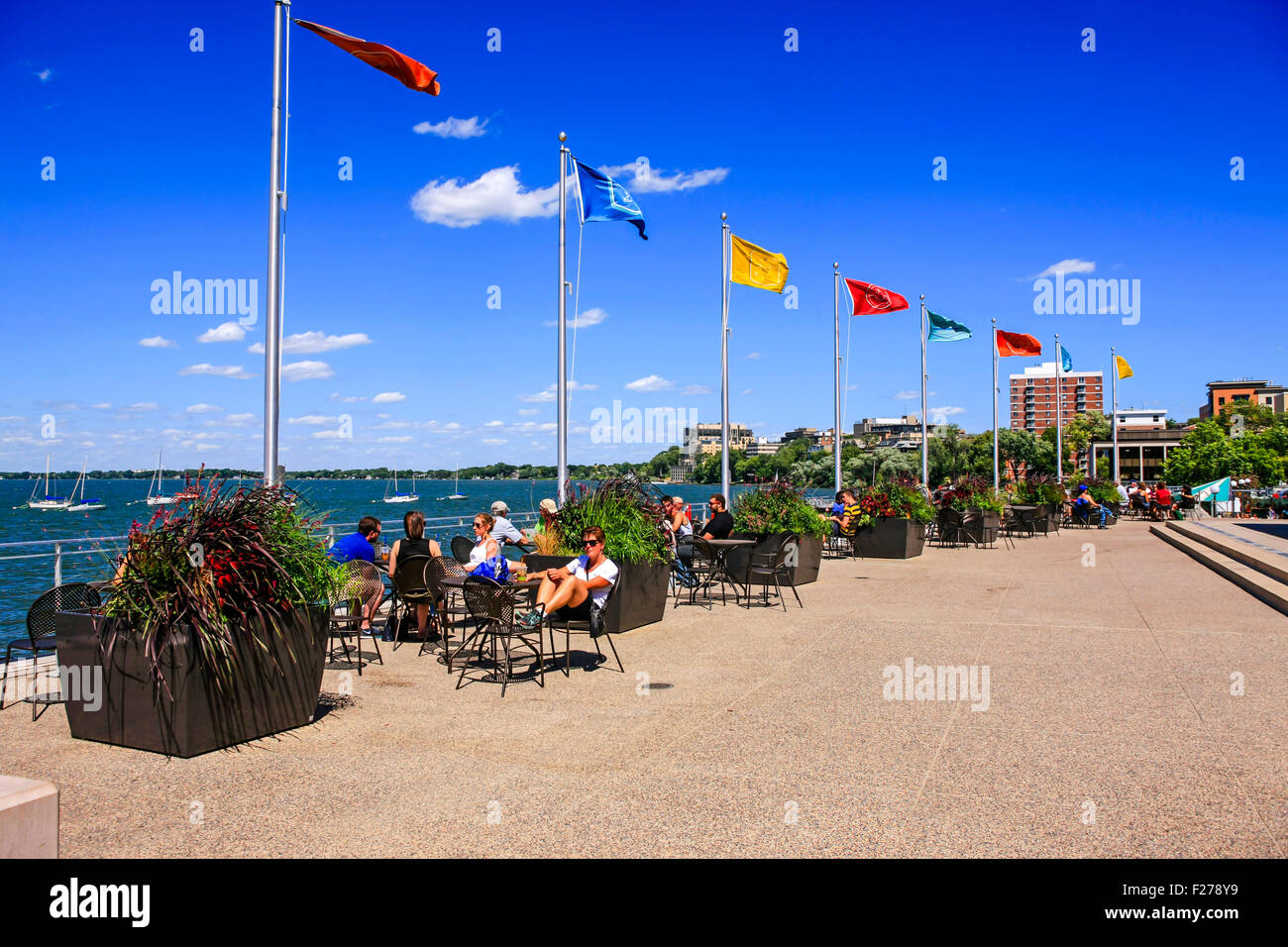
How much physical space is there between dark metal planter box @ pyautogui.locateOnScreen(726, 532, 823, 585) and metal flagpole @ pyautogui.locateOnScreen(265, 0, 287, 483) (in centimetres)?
658

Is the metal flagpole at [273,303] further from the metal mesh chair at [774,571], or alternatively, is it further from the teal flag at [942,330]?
the teal flag at [942,330]

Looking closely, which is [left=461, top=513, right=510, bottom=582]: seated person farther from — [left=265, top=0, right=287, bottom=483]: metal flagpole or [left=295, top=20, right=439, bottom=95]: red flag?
[left=295, top=20, right=439, bottom=95]: red flag

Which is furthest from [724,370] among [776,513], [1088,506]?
[1088,506]

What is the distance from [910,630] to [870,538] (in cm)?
868

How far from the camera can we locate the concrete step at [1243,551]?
14.2 meters

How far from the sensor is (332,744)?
5641mm

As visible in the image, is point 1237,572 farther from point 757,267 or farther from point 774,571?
point 757,267

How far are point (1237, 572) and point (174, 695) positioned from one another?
1621 cm

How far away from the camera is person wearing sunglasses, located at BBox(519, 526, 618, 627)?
7938 millimetres

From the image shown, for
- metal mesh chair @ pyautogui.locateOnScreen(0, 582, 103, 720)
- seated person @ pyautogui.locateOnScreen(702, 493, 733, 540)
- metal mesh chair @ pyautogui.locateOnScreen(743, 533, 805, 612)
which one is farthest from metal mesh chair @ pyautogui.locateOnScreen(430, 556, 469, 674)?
seated person @ pyautogui.locateOnScreen(702, 493, 733, 540)

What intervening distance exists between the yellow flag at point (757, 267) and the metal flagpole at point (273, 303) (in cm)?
1095
